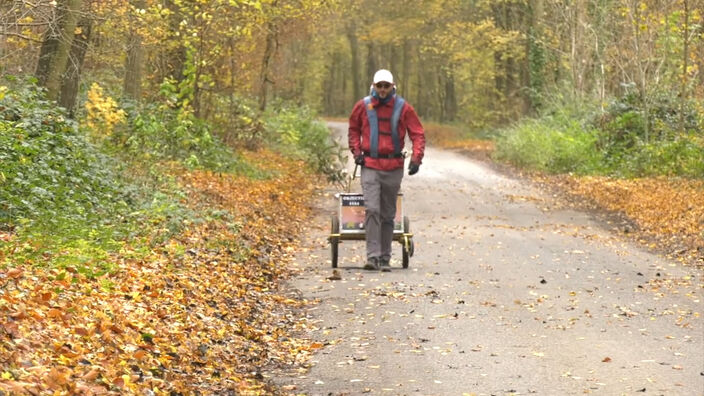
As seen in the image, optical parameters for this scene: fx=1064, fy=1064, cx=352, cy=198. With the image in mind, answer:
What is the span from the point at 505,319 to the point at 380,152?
359 cm

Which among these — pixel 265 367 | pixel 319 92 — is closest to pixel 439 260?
pixel 265 367

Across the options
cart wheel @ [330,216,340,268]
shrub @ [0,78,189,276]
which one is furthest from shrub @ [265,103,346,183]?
cart wheel @ [330,216,340,268]

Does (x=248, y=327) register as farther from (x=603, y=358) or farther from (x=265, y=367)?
(x=603, y=358)

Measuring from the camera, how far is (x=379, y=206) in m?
12.9

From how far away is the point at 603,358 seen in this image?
8281 mm

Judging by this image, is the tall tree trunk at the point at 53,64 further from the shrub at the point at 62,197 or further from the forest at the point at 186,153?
the shrub at the point at 62,197

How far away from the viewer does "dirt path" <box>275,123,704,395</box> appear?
766cm

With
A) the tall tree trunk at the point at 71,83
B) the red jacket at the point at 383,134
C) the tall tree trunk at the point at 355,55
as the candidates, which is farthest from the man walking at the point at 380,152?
the tall tree trunk at the point at 355,55

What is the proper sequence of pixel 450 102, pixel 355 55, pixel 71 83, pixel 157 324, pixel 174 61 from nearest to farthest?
pixel 157 324 → pixel 71 83 → pixel 174 61 → pixel 450 102 → pixel 355 55

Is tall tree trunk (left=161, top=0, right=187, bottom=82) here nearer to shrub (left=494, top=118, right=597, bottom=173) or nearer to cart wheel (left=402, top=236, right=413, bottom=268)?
cart wheel (left=402, top=236, right=413, bottom=268)

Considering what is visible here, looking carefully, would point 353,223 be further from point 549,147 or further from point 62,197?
point 549,147

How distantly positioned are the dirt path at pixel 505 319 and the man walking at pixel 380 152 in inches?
19.2

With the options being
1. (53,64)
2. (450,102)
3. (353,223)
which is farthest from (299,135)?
(450,102)

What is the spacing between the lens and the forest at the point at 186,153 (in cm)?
778
